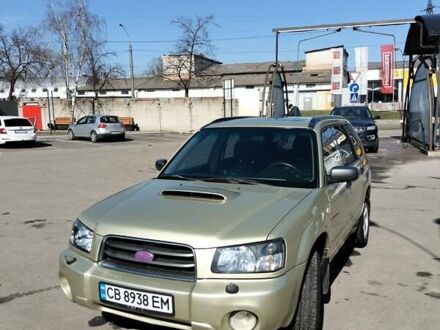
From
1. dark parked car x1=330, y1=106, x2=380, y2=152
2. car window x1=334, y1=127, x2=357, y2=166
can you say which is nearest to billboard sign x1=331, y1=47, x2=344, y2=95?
dark parked car x1=330, y1=106, x2=380, y2=152

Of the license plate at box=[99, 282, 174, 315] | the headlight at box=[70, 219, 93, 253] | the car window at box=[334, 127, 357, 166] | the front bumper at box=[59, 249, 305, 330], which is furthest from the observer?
the car window at box=[334, 127, 357, 166]

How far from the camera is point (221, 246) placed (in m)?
3.14

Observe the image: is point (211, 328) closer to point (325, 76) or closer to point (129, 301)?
point (129, 301)

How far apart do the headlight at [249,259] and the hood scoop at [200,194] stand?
1.97 ft

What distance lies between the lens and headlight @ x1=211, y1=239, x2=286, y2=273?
3.12m

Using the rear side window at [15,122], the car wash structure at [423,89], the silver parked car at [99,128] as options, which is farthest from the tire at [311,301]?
the silver parked car at [99,128]

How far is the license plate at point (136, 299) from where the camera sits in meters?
3.14

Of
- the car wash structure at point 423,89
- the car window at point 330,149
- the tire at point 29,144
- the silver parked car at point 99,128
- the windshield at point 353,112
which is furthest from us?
the silver parked car at point 99,128

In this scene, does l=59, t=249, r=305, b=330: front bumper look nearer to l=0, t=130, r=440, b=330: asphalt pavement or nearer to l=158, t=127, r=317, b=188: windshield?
l=0, t=130, r=440, b=330: asphalt pavement

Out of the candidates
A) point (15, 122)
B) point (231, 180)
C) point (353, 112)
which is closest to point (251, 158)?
point (231, 180)

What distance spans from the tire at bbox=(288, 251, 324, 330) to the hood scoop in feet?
2.52

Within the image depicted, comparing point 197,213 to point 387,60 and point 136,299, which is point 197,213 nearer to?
point 136,299

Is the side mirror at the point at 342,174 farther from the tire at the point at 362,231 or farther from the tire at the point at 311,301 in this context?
the tire at the point at 362,231

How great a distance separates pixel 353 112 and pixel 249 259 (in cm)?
1845
